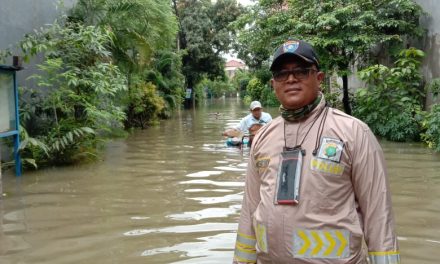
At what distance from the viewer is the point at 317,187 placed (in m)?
2.10

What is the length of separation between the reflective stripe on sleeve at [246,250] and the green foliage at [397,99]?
10722 millimetres

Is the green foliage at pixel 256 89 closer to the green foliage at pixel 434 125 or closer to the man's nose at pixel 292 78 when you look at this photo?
the green foliage at pixel 434 125

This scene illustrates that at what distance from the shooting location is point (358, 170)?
6.89 feet

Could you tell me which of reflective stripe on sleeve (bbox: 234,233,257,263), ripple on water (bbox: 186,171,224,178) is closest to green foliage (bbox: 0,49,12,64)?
ripple on water (bbox: 186,171,224,178)

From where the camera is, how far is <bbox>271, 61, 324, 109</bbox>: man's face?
7.43 ft

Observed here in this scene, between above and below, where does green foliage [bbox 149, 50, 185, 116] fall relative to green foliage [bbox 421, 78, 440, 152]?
above

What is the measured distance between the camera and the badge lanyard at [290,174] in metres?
2.13

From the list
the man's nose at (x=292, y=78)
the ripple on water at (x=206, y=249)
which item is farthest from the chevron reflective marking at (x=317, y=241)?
the ripple on water at (x=206, y=249)

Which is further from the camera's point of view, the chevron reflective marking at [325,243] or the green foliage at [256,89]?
the green foliage at [256,89]

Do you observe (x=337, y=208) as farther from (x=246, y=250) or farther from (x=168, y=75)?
(x=168, y=75)

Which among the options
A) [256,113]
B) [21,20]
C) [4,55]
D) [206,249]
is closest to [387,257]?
[206,249]

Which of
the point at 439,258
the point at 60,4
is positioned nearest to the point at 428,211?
the point at 439,258

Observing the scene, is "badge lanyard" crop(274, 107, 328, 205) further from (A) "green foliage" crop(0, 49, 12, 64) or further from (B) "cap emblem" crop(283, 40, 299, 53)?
(A) "green foliage" crop(0, 49, 12, 64)

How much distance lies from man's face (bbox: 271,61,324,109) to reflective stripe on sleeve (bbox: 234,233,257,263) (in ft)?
2.32
